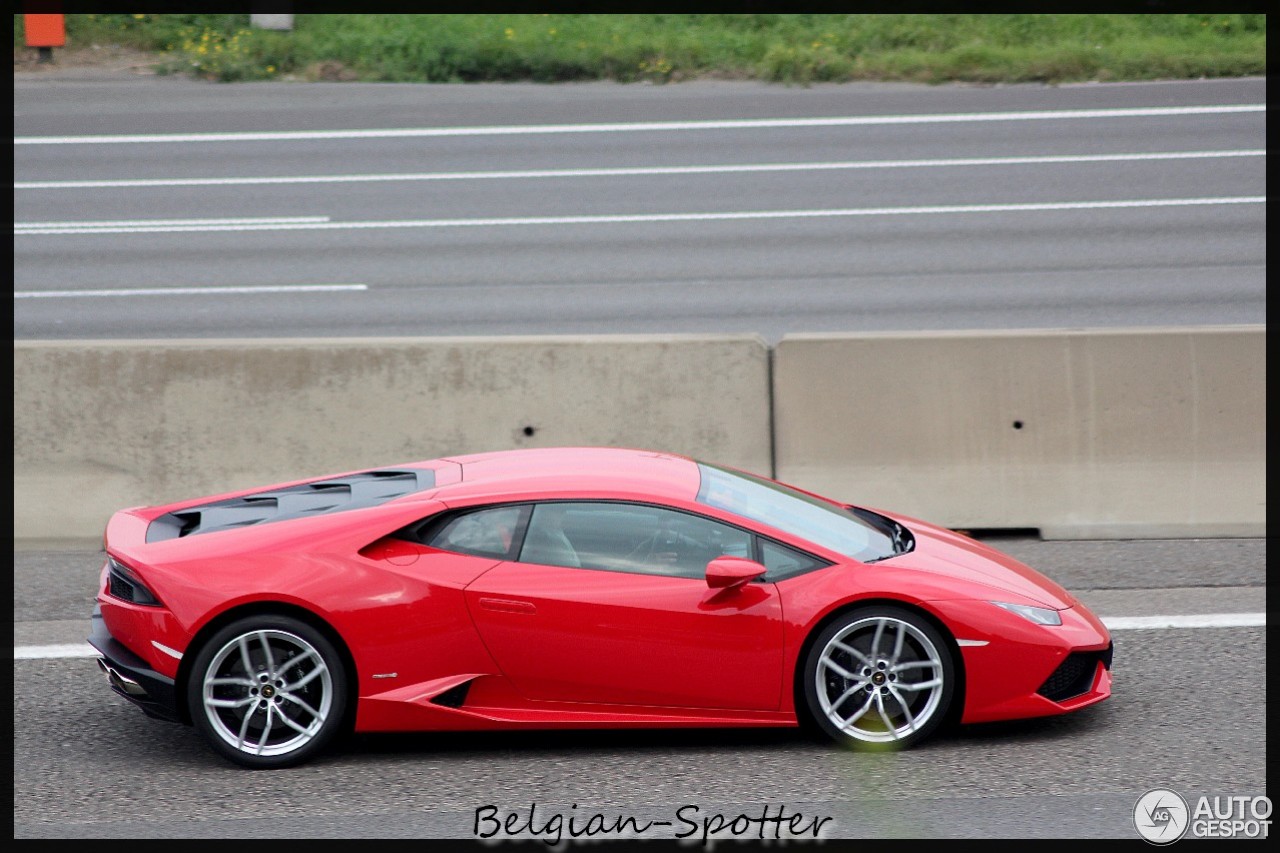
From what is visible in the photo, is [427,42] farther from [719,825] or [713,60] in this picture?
[719,825]

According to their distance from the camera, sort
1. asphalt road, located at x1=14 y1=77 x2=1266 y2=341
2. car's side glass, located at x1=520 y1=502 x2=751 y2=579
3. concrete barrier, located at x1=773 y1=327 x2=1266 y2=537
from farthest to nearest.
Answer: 1. asphalt road, located at x1=14 y1=77 x2=1266 y2=341
2. concrete barrier, located at x1=773 y1=327 x2=1266 y2=537
3. car's side glass, located at x1=520 y1=502 x2=751 y2=579

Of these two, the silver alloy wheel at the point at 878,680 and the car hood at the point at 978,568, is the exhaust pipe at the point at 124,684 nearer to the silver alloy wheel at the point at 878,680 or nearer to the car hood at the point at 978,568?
the silver alloy wheel at the point at 878,680

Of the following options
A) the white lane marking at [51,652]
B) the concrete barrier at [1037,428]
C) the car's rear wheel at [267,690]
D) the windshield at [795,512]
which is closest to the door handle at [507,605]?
the car's rear wheel at [267,690]

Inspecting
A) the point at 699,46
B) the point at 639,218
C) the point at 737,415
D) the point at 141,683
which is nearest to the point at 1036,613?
the point at 737,415

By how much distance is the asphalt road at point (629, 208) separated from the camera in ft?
49.6

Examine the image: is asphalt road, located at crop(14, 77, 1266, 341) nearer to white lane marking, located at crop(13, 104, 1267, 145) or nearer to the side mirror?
white lane marking, located at crop(13, 104, 1267, 145)

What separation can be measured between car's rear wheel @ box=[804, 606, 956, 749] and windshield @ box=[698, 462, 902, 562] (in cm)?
33

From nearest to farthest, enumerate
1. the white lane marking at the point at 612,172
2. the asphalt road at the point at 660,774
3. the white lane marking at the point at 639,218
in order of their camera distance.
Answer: the asphalt road at the point at 660,774 → the white lane marking at the point at 639,218 → the white lane marking at the point at 612,172

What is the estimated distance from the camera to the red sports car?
5.56 metres

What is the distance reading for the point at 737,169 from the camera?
20422 mm

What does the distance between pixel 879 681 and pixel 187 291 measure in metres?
12.1

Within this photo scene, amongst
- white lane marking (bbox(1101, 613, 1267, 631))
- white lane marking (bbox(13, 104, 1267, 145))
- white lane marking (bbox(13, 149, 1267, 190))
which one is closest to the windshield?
white lane marking (bbox(1101, 613, 1267, 631))

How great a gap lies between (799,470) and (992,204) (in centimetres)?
1102

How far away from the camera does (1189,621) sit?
7.35 metres
